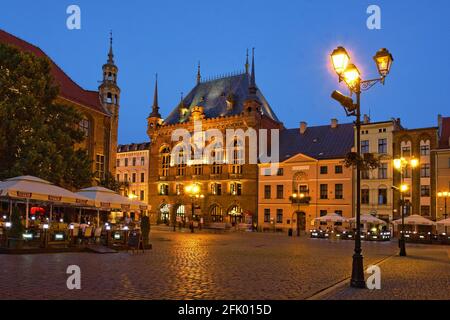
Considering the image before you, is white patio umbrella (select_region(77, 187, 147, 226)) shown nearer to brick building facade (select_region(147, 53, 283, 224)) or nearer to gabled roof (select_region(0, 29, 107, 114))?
gabled roof (select_region(0, 29, 107, 114))

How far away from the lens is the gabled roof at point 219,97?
6531 cm

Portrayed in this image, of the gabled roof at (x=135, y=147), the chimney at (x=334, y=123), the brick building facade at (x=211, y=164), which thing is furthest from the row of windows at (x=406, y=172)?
the gabled roof at (x=135, y=147)

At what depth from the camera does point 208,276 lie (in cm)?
1338

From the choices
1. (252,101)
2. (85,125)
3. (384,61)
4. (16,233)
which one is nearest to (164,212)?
(252,101)

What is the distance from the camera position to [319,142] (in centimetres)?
5809

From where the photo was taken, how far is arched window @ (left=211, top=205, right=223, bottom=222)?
62231 mm

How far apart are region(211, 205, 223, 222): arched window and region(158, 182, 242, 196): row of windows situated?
191cm

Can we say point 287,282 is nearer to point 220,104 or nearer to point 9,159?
point 9,159

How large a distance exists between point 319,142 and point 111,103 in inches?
1042

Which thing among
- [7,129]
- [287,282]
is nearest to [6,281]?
[287,282]

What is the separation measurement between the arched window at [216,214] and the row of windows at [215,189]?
1912 mm

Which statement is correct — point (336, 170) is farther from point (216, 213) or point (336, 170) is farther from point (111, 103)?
point (111, 103)

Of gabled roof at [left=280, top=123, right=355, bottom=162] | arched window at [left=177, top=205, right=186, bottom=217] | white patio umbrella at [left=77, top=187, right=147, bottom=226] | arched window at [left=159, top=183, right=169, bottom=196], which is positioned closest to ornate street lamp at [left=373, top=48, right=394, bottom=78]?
white patio umbrella at [left=77, top=187, right=147, bottom=226]
